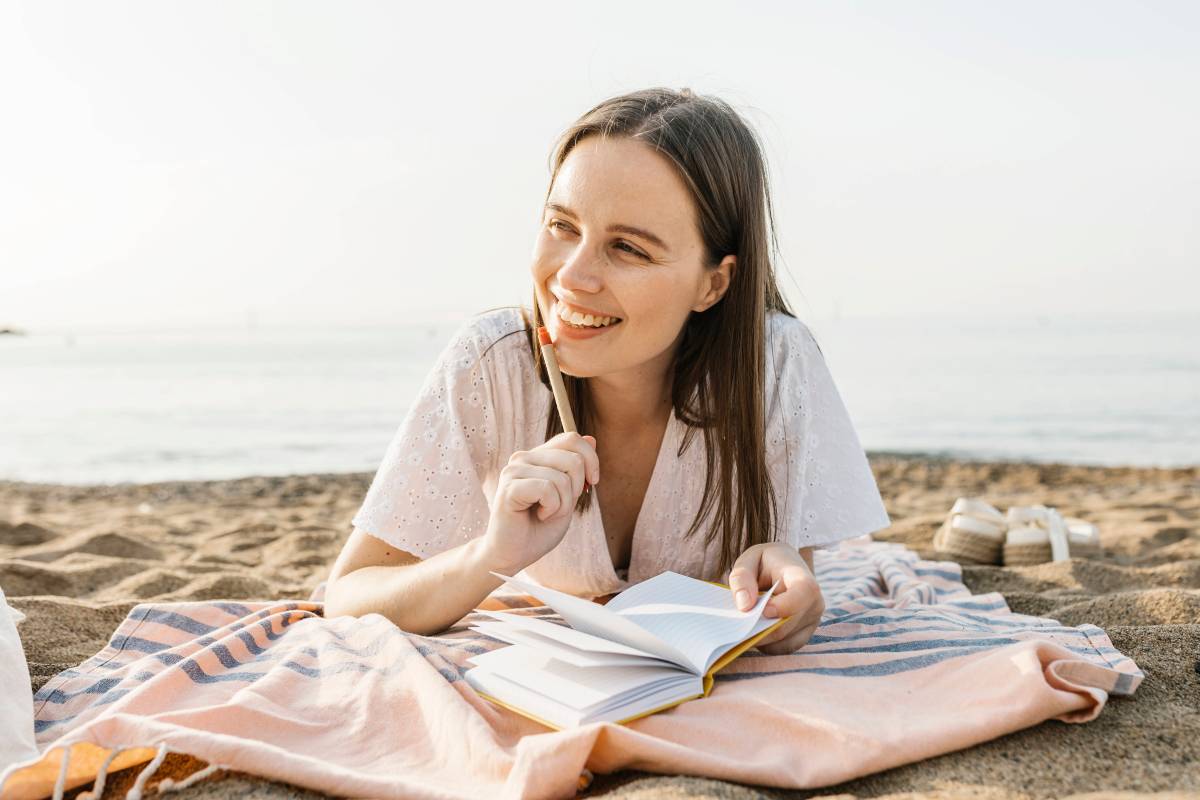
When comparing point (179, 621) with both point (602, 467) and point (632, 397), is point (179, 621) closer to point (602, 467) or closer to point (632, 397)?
point (602, 467)

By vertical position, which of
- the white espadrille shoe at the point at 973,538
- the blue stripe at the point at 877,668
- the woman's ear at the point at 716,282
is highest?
the woman's ear at the point at 716,282

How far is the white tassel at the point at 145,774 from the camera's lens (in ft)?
4.88

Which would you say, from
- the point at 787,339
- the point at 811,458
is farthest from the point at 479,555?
the point at 787,339

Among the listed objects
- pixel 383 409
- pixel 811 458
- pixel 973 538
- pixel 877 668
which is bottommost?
pixel 383 409

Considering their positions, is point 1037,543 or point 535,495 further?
point 1037,543

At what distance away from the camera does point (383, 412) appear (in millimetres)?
13438

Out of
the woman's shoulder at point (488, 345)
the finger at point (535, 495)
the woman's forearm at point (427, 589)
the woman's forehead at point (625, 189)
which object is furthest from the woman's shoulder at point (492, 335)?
the finger at point (535, 495)

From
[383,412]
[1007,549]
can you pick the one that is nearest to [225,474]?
[383,412]

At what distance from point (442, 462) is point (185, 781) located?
100 centimetres

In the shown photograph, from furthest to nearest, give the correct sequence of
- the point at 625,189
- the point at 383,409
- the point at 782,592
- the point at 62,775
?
the point at 383,409
the point at 625,189
the point at 782,592
the point at 62,775

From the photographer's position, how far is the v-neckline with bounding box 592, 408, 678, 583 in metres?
2.41

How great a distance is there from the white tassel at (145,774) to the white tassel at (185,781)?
0.03 meters

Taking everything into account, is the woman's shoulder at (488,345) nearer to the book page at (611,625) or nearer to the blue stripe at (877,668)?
the book page at (611,625)

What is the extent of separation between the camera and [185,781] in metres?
1.53
